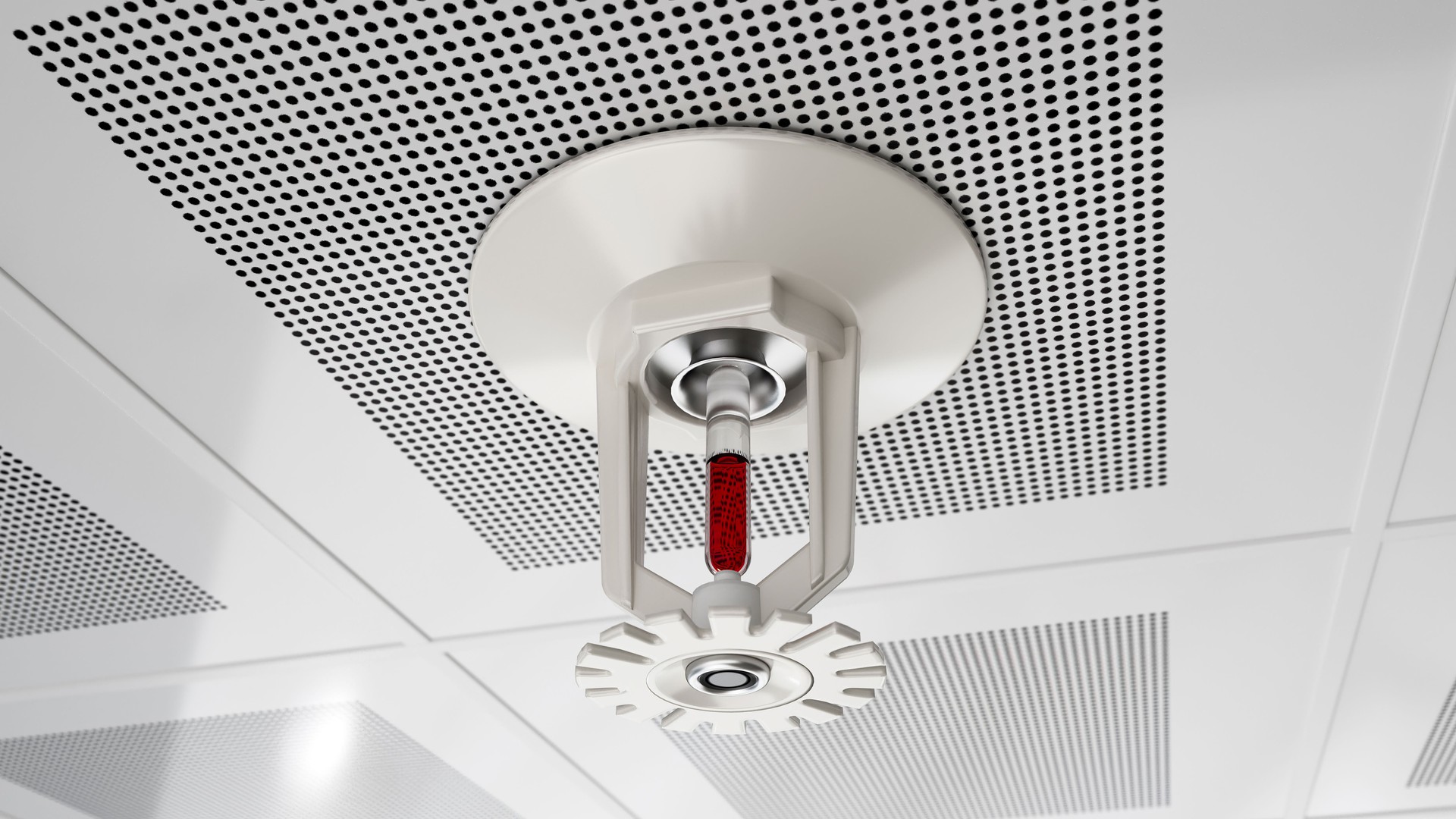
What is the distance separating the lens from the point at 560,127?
902 millimetres

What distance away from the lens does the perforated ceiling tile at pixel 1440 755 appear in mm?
1847

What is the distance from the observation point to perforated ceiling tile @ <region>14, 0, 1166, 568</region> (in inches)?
32.7

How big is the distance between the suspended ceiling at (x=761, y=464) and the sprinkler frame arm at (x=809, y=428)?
0.17m

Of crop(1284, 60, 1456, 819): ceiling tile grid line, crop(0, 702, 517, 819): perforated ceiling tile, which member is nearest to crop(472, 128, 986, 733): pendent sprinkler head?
crop(1284, 60, 1456, 819): ceiling tile grid line

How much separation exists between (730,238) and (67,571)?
47.1 inches

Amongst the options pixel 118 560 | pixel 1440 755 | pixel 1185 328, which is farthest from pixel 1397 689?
pixel 118 560

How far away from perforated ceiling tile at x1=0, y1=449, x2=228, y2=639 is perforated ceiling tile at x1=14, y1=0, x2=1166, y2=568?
53cm

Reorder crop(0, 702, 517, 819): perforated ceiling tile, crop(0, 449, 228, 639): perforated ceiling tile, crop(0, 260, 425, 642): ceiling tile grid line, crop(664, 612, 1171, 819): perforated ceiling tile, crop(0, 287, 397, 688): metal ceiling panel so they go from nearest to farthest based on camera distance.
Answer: crop(0, 260, 425, 642): ceiling tile grid line < crop(0, 287, 397, 688): metal ceiling panel < crop(0, 449, 228, 639): perforated ceiling tile < crop(664, 612, 1171, 819): perforated ceiling tile < crop(0, 702, 517, 819): perforated ceiling tile

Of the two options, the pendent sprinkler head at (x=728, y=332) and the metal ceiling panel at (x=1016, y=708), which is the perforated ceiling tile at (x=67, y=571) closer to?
the metal ceiling panel at (x=1016, y=708)

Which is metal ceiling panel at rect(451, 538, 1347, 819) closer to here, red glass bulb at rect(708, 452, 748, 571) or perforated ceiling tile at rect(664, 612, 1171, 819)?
perforated ceiling tile at rect(664, 612, 1171, 819)

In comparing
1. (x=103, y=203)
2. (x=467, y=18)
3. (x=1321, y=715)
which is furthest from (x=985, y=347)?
(x=1321, y=715)

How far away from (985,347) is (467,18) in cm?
62

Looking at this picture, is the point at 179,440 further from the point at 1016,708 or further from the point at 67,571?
the point at 1016,708

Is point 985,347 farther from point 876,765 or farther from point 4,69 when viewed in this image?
point 876,765
